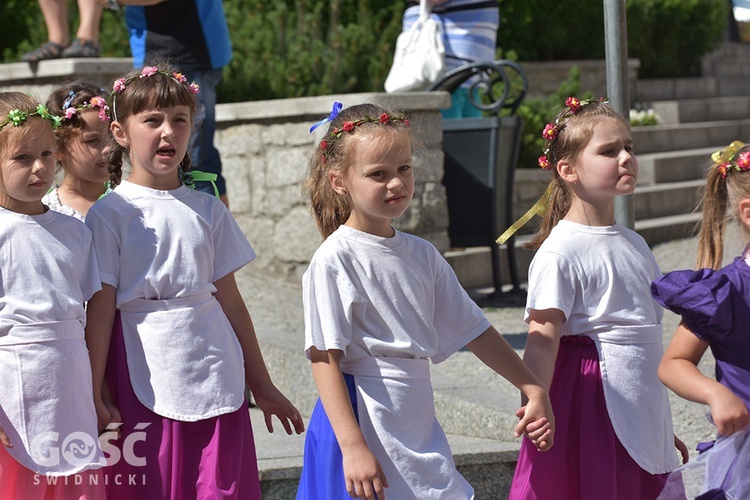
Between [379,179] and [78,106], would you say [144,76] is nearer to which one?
[78,106]

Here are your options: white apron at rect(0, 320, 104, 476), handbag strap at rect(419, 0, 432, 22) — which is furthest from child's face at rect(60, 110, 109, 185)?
handbag strap at rect(419, 0, 432, 22)

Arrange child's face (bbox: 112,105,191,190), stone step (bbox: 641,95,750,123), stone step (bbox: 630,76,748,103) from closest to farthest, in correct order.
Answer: child's face (bbox: 112,105,191,190), stone step (bbox: 641,95,750,123), stone step (bbox: 630,76,748,103)

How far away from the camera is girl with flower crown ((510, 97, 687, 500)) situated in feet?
10.5

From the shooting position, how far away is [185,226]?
10.2ft

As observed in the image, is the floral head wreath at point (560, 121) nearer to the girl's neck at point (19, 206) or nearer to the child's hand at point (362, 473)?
the child's hand at point (362, 473)

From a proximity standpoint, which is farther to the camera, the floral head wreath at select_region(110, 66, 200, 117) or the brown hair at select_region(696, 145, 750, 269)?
the floral head wreath at select_region(110, 66, 200, 117)

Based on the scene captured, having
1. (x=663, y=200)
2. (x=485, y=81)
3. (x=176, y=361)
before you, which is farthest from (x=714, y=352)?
(x=663, y=200)

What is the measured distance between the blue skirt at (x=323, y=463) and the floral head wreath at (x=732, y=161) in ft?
3.56

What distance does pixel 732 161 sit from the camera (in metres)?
2.92

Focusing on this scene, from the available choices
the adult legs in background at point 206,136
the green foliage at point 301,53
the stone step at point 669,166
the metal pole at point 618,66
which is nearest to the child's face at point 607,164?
the metal pole at point 618,66

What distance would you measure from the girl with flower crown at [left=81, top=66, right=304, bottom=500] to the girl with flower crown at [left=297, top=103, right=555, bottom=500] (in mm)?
258

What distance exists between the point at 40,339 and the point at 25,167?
1.47ft

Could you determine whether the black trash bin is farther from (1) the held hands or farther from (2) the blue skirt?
(2) the blue skirt

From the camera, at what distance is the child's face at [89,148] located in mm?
3602
